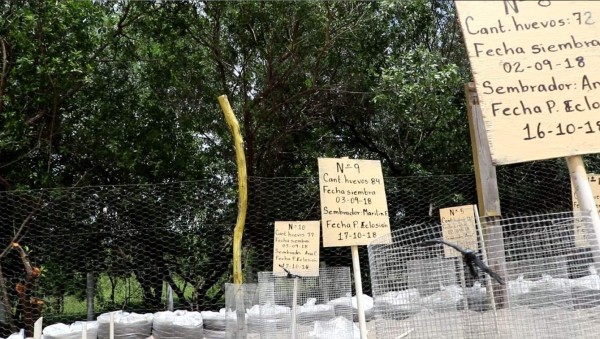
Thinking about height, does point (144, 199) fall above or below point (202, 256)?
above

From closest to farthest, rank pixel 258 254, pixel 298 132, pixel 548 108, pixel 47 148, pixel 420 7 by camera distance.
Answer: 1. pixel 548 108
2. pixel 258 254
3. pixel 420 7
4. pixel 47 148
5. pixel 298 132

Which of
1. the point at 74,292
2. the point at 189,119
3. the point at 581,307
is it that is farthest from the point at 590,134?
the point at 189,119

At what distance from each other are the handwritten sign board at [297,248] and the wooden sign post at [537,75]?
2.29 metres

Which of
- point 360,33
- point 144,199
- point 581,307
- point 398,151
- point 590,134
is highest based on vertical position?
point 360,33

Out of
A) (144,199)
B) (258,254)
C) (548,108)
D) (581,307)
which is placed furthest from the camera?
(258,254)

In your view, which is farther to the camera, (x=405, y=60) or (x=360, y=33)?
(x=360, y=33)

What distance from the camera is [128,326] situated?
18.1 ft

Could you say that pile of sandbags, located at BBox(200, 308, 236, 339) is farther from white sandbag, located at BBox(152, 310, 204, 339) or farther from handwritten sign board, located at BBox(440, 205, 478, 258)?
handwritten sign board, located at BBox(440, 205, 478, 258)

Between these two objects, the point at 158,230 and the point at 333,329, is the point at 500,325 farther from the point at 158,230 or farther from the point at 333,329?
the point at 158,230

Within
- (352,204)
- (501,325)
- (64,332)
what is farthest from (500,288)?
(64,332)

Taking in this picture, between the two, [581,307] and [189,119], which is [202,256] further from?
[581,307]

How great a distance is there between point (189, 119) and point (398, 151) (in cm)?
303

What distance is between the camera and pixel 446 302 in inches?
73.2

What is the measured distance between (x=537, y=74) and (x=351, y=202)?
151 centimetres
